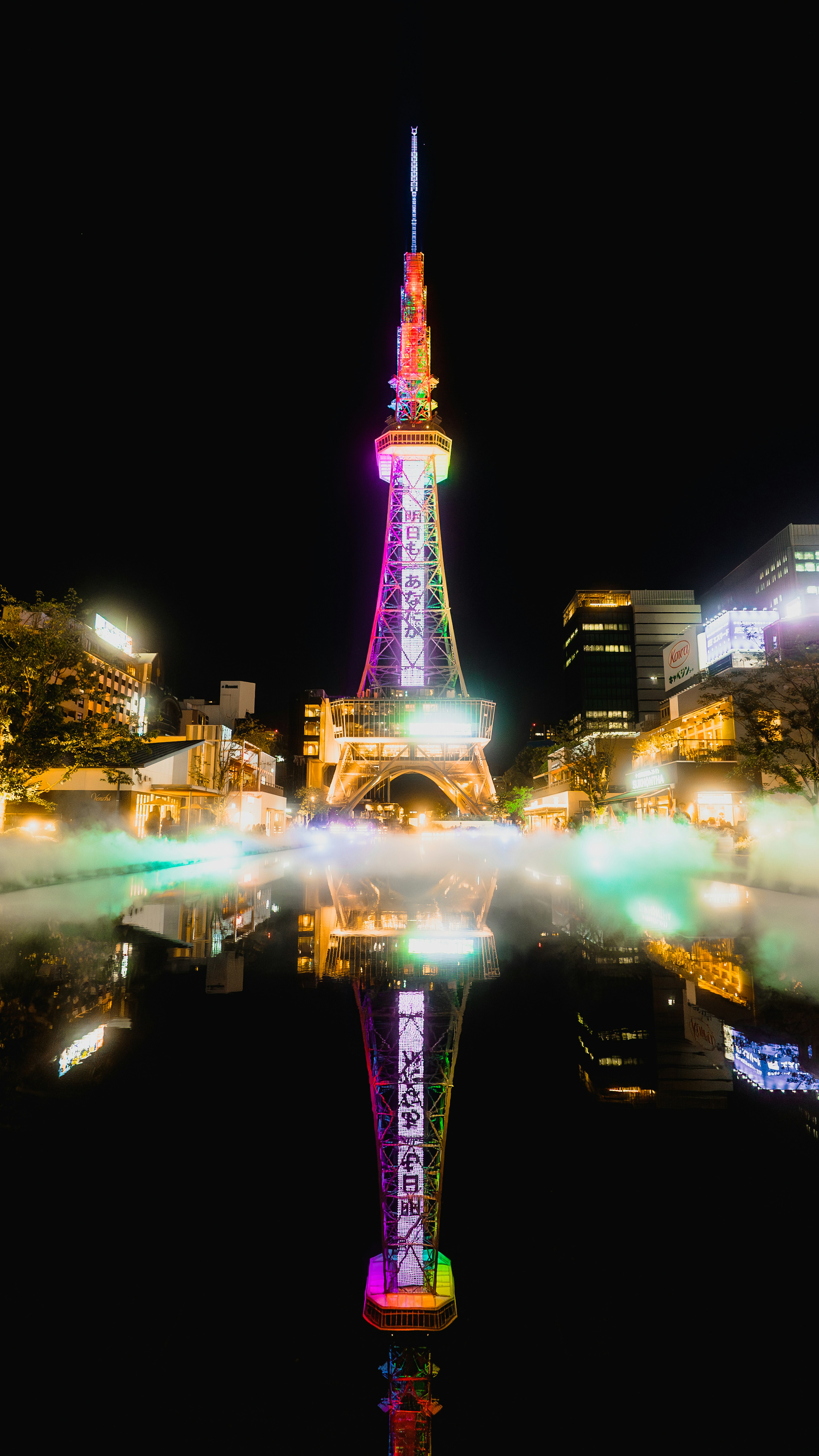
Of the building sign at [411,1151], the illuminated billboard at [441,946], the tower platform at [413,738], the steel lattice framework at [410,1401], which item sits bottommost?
the illuminated billboard at [441,946]

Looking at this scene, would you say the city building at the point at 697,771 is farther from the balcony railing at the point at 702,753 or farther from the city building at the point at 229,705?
the city building at the point at 229,705

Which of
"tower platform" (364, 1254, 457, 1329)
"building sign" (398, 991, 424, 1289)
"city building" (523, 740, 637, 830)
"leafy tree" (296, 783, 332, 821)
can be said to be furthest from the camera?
"leafy tree" (296, 783, 332, 821)

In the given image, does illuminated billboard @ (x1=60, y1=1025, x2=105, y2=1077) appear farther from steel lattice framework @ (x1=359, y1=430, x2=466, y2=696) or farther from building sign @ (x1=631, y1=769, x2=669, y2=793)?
steel lattice framework @ (x1=359, y1=430, x2=466, y2=696)

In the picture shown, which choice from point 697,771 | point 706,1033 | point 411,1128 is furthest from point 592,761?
point 411,1128

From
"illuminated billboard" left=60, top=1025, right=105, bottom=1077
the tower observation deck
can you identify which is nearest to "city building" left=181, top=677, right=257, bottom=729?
the tower observation deck

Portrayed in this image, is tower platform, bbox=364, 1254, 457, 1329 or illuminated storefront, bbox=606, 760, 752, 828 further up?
illuminated storefront, bbox=606, 760, 752, 828

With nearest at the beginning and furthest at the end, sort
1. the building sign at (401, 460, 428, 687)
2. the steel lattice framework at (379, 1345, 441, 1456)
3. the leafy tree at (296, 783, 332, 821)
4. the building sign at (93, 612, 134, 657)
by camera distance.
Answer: the steel lattice framework at (379, 1345, 441, 1456)
the building sign at (93, 612, 134, 657)
the leafy tree at (296, 783, 332, 821)
the building sign at (401, 460, 428, 687)

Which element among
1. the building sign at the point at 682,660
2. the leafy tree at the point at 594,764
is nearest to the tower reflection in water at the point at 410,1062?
the leafy tree at the point at 594,764
